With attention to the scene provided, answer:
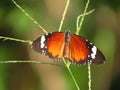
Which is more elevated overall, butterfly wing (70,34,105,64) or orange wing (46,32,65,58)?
orange wing (46,32,65,58)

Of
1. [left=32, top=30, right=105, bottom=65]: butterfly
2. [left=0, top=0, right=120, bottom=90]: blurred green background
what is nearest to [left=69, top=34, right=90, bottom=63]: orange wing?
[left=32, top=30, right=105, bottom=65]: butterfly

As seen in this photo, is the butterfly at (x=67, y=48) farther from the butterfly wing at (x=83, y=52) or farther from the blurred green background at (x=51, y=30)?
the blurred green background at (x=51, y=30)

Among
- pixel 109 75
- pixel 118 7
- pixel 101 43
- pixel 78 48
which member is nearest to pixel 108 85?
pixel 109 75

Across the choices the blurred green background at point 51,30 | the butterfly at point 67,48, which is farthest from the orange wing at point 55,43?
Answer: the blurred green background at point 51,30

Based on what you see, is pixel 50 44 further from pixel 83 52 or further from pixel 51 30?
pixel 51 30

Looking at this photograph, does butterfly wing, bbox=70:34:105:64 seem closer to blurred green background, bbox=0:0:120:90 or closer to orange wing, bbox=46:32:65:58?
orange wing, bbox=46:32:65:58

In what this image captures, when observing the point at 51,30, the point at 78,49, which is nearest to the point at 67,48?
the point at 78,49

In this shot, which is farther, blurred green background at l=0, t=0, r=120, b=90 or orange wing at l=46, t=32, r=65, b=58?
blurred green background at l=0, t=0, r=120, b=90
